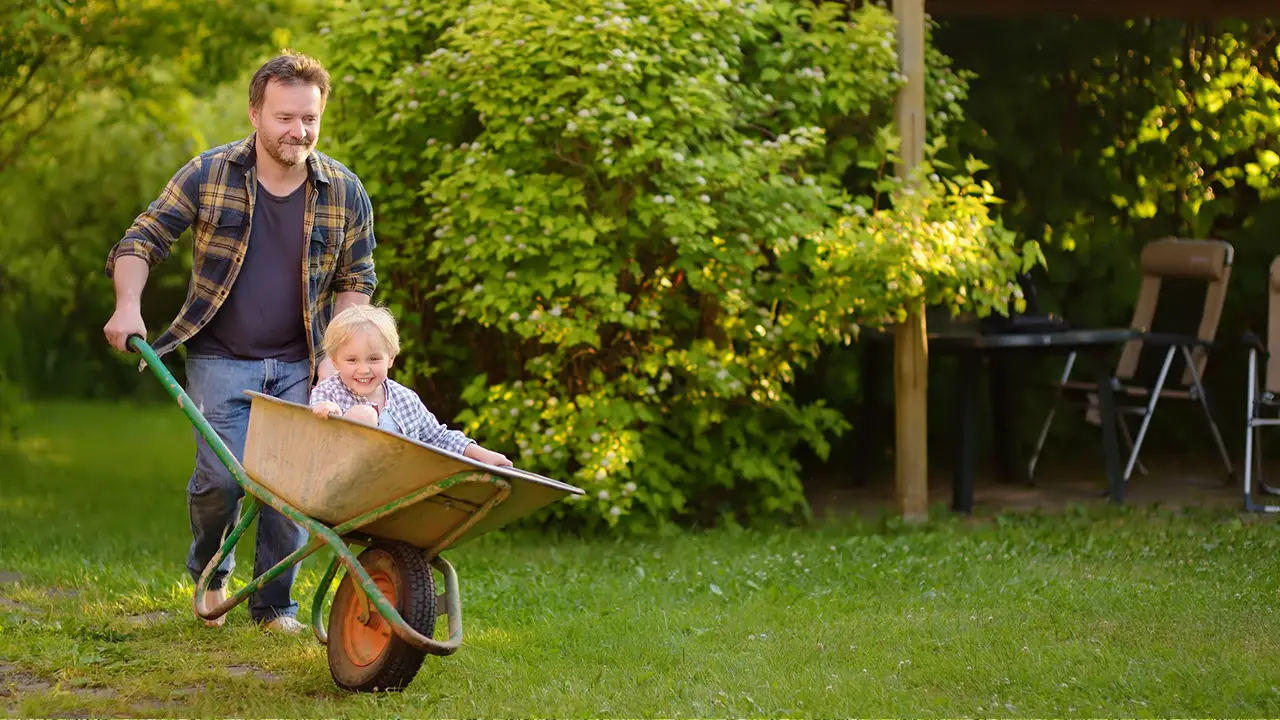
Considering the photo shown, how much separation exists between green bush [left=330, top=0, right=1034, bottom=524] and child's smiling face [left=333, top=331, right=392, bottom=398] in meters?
1.97

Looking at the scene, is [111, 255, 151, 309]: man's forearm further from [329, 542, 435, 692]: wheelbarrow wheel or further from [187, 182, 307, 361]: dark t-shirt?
[329, 542, 435, 692]: wheelbarrow wheel

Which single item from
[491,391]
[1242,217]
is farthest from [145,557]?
[1242,217]

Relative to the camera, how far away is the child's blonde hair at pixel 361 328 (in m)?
3.69

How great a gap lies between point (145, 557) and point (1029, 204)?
499 centimetres

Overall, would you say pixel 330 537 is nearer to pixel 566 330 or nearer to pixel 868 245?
pixel 566 330

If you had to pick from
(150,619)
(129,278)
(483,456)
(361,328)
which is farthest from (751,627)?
(129,278)

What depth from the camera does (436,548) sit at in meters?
3.68

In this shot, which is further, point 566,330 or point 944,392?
point 944,392

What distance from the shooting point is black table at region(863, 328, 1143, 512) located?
6.38m

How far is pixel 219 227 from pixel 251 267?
145 millimetres

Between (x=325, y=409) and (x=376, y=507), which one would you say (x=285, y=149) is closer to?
(x=325, y=409)

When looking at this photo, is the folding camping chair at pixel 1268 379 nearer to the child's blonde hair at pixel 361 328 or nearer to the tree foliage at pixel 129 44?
the child's blonde hair at pixel 361 328

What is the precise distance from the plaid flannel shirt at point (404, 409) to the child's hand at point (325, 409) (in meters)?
0.11

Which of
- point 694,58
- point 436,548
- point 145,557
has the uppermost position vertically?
point 694,58
